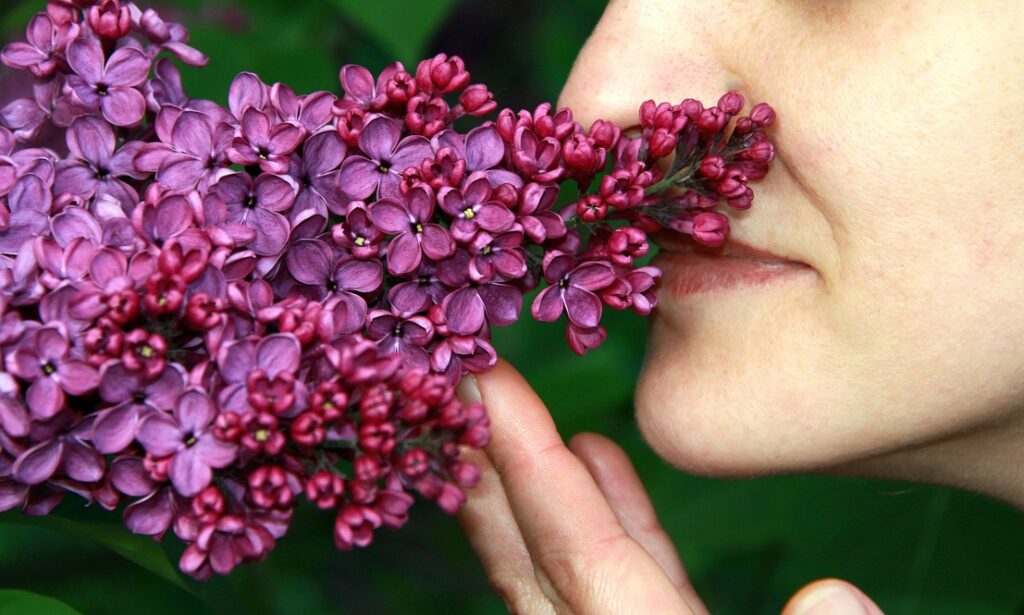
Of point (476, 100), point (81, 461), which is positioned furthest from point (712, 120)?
point (81, 461)

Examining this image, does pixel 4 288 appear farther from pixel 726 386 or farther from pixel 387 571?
pixel 387 571

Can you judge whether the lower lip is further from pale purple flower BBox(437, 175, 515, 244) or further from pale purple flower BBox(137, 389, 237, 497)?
pale purple flower BBox(137, 389, 237, 497)

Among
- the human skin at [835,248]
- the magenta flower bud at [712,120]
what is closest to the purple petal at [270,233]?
the human skin at [835,248]

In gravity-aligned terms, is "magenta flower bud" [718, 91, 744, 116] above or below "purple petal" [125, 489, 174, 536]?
above

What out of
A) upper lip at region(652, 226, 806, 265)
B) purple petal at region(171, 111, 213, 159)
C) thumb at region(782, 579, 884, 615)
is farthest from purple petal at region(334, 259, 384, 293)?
thumb at region(782, 579, 884, 615)

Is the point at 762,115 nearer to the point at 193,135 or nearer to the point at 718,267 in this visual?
the point at 718,267

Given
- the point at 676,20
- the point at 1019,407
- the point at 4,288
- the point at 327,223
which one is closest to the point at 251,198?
Answer: the point at 327,223
